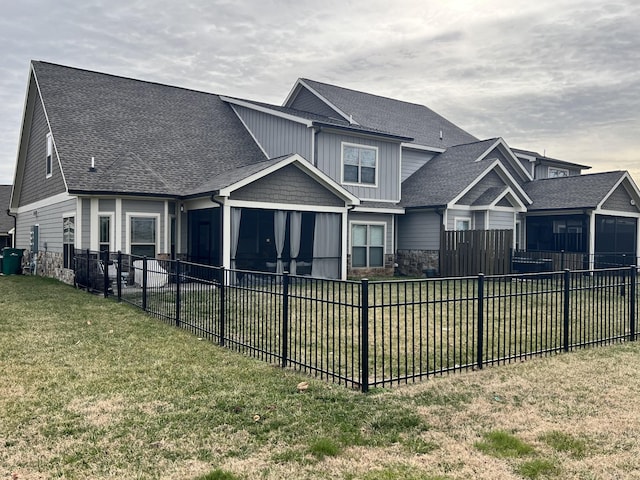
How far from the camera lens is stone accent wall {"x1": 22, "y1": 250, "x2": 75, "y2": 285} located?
17.0 m

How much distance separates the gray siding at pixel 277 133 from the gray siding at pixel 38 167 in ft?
25.5

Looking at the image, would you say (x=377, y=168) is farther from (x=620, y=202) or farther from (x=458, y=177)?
(x=620, y=202)

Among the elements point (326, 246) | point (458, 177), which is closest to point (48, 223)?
point (326, 246)

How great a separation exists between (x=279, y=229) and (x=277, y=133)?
5.41 meters

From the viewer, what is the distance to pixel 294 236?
17.0 metres

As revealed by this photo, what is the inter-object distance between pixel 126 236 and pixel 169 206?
6.23 feet

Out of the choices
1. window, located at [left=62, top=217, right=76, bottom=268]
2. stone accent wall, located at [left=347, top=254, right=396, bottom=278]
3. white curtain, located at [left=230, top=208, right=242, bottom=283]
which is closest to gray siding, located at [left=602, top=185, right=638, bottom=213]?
stone accent wall, located at [left=347, top=254, right=396, bottom=278]

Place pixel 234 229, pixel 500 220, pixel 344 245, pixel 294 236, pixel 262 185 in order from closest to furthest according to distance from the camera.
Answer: pixel 234 229
pixel 262 185
pixel 294 236
pixel 344 245
pixel 500 220

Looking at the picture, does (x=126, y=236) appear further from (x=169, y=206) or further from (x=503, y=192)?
(x=503, y=192)

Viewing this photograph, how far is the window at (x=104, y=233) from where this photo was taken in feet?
51.1

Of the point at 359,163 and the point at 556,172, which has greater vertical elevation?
the point at 556,172

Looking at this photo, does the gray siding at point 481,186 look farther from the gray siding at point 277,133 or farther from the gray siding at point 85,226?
the gray siding at point 85,226

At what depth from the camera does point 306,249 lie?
57.6 feet

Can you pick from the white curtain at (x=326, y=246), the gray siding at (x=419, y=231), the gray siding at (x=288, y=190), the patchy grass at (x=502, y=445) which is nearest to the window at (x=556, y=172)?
the gray siding at (x=419, y=231)
